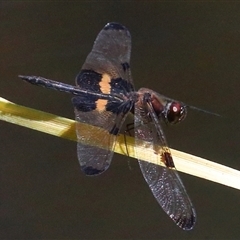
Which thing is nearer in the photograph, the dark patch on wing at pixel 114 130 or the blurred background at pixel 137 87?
the dark patch on wing at pixel 114 130

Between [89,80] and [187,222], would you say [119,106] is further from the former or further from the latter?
[187,222]

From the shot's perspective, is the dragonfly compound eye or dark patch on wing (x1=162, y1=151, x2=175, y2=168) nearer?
dark patch on wing (x1=162, y1=151, x2=175, y2=168)

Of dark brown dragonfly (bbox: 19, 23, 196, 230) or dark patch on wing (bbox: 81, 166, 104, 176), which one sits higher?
dark brown dragonfly (bbox: 19, 23, 196, 230)

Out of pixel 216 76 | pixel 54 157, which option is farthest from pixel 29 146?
pixel 216 76

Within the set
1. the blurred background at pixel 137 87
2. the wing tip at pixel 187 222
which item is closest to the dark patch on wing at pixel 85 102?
the wing tip at pixel 187 222

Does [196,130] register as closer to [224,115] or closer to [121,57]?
[224,115]

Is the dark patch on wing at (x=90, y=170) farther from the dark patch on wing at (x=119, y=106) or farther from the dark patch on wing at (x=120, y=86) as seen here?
the dark patch on wing at (x=120, y=86)

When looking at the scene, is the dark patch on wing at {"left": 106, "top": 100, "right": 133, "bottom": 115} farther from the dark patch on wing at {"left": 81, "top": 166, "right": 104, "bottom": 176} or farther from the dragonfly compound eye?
the dark patch on wing at {"left": 81, "top": 166, "right": 104, "bottom": 176}

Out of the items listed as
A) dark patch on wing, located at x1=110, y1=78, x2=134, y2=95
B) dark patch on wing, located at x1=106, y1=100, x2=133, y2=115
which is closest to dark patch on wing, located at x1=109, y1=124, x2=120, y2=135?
dark patch on wing, located at x1=106, y1=100, x2=133, y2=115
